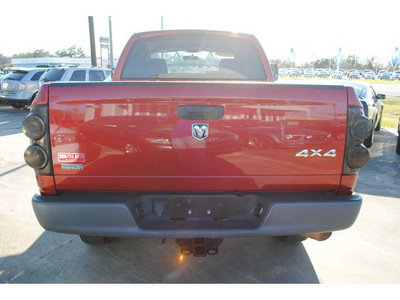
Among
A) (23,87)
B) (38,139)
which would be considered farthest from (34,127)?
(23,87)

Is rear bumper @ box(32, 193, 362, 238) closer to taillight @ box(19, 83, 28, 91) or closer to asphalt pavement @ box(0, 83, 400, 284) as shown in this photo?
asphalt pavement @ box(0, 83, 400, 284)

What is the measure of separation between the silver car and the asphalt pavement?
36.2ft

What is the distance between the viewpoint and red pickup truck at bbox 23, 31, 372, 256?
1.98m

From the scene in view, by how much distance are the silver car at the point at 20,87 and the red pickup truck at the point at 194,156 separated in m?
12.9

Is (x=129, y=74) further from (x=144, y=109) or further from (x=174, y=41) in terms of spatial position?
(x=144, y=109)

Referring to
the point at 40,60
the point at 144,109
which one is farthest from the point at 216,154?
the point at 40,60

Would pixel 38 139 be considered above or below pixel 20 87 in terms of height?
above

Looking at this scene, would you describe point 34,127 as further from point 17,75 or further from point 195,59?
point 17,75

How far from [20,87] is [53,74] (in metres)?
1.88

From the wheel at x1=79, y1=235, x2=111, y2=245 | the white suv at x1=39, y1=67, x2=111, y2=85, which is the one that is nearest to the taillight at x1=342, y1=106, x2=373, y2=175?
the wheel at x1=79, y1=235, x2=111, y2=245

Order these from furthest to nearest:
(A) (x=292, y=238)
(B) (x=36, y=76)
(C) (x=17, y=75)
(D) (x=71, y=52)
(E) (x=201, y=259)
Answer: (D) (x=71, y=52)
(C) (x=17, y=75)
(B) (x=36, y=76)
(A) (x=292, y=238)
(E) (x=201, y=259)

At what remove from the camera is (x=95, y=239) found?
284 centimetres

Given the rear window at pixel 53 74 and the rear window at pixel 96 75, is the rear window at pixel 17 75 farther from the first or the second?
the rear window at pixel 96 75

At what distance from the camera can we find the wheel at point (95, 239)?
2.80 meters
